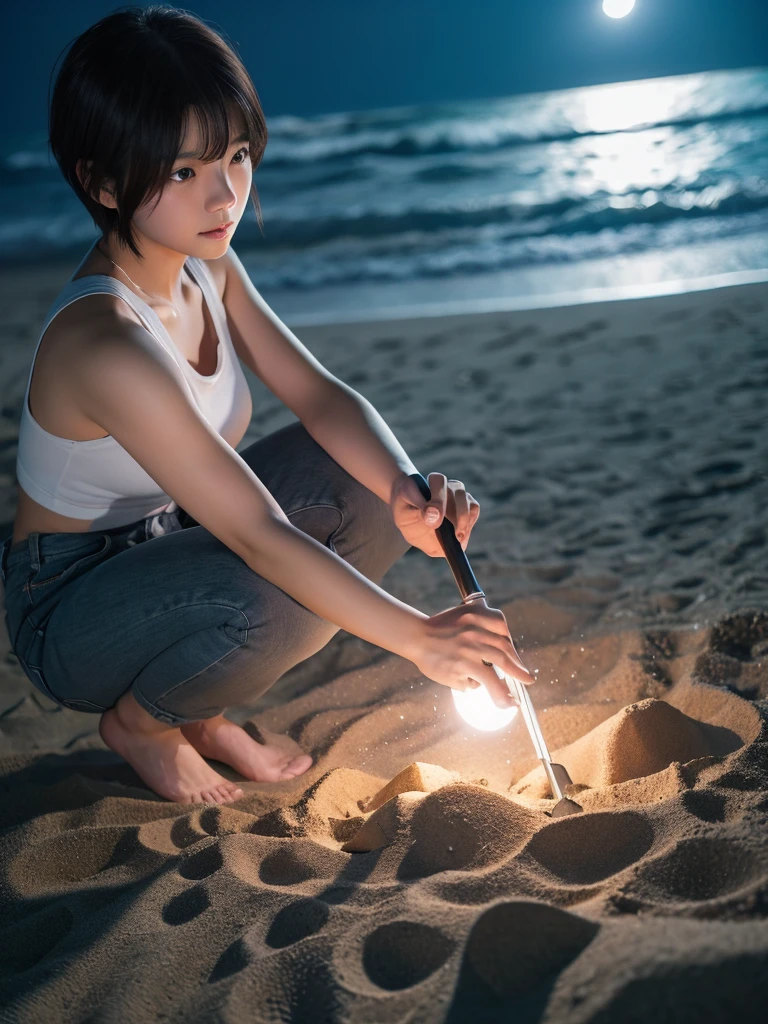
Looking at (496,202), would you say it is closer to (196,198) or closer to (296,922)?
(196,198)

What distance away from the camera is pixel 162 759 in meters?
Result: 1.91

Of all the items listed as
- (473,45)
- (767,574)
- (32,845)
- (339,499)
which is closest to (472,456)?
(767,574)

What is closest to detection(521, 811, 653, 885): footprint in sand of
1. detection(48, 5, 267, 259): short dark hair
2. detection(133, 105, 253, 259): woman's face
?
detection(133, 105, 253, 259): woman's face

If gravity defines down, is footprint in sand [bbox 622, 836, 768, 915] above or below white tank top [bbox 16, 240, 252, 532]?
below

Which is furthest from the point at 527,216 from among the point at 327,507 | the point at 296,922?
the point at 296,922

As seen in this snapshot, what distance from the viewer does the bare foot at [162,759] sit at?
1.89 metres

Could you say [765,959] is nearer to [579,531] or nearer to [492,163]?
[579,531]

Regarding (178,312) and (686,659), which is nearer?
(178,312)

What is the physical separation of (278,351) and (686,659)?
3.85 feet

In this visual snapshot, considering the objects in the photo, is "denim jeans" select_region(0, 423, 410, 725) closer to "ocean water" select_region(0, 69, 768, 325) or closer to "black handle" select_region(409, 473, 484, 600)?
"black handle" select_region(409, 473, 484, 600)

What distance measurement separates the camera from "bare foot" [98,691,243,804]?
74.5 inches

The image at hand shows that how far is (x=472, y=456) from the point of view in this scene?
347 centimetres

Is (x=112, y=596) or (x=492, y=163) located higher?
(x=492, y=163)

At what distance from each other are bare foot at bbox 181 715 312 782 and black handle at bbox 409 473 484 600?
1.87 feet
